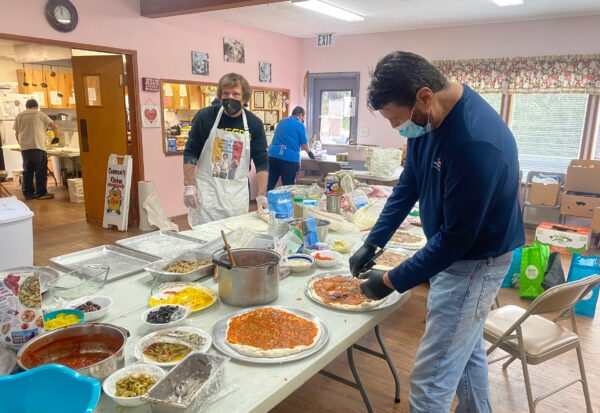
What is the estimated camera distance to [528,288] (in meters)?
3.47

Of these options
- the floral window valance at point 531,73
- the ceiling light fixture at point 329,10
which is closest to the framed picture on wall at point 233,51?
the ceiling light fixture at point 329,10

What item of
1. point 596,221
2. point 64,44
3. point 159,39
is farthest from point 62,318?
point 596,221

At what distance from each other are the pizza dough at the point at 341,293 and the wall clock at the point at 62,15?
406 cm

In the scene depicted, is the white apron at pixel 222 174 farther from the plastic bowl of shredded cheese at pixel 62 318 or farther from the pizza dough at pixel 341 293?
the plastic bowl of shredded cheese at pixel 62 318

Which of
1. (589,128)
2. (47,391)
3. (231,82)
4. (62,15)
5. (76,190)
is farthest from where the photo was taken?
(76,190)

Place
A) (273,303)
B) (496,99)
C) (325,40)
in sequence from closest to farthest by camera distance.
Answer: (273,303) → (496,99) → (325,40)

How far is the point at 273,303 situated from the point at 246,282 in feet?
0.50

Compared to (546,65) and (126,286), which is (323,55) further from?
(126,286)

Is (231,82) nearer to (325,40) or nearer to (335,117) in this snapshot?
(325,40)

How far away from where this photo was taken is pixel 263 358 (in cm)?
120

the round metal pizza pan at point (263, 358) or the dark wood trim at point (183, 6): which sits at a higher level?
the dark wood trim at point (183, 6)

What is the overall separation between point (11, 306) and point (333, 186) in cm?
216

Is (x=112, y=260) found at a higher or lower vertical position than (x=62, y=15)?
lower

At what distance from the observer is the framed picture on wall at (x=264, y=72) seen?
22.2 ft
